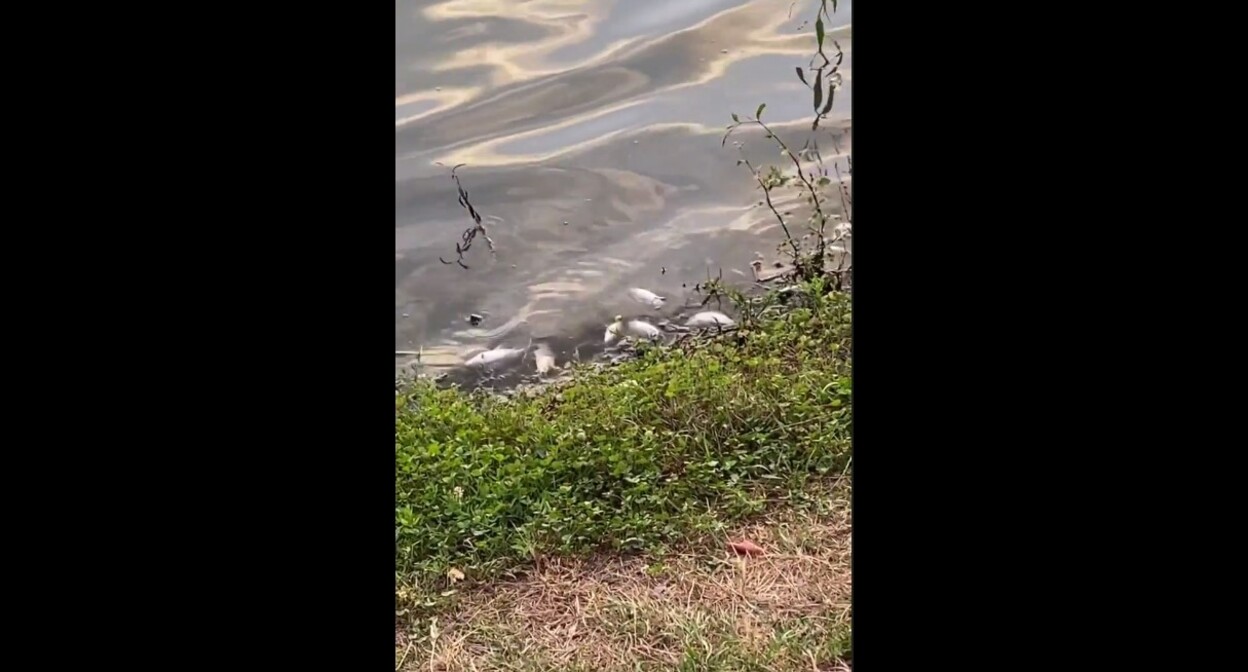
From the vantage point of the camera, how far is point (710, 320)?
2168 mm

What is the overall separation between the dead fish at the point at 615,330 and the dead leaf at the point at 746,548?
0.53 metres

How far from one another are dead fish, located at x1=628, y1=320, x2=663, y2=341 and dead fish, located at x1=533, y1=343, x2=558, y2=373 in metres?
0.18

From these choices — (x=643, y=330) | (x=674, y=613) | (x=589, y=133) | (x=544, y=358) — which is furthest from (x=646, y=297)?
(x=674, y=613)

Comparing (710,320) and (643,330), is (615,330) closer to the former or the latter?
(643,330)

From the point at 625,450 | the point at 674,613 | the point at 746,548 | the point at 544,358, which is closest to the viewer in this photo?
the point at 674,613

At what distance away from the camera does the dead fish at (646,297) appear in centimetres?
210

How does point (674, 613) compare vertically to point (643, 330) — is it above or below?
below

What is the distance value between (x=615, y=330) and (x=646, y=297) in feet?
0.32

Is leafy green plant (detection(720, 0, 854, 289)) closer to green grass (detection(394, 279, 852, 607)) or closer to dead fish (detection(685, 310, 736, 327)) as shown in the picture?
green grass (detection(394, 279, 852, 607))

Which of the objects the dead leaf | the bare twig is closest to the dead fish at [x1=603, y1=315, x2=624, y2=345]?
the bare twig

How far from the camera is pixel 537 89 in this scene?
2.08 meters

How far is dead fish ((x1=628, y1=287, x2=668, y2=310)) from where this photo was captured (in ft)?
6.88
